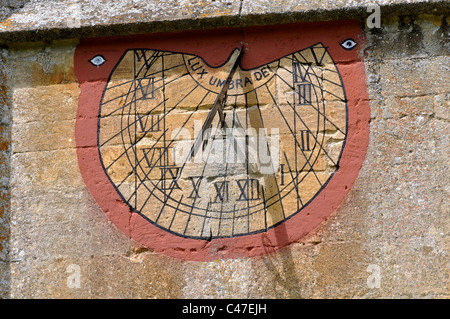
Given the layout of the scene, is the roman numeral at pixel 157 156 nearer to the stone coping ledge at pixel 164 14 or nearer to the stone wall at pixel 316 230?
the stone wall at pixel 316 230

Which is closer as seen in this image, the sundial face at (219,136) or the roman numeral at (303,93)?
the sundial face at (219,136)

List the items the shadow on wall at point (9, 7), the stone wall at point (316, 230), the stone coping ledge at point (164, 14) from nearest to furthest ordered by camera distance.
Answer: the stone wall at point (316, 230) → the stone coping ledge at point (164, 14) → the shadow on wall at point (9, 7)

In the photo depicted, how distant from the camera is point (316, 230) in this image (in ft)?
13.1

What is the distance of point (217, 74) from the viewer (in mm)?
4293

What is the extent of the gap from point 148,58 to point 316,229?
1.60 meters

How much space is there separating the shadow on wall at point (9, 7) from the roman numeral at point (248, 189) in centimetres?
204

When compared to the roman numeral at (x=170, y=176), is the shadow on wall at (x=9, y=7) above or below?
above

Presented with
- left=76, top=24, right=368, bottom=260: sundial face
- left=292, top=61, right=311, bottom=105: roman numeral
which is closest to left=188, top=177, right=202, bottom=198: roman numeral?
left=76, top=24, right=368, bottom=260: sundial face

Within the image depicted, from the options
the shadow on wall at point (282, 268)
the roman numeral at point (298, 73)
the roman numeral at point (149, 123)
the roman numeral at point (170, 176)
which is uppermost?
the roman numeral at point (298, 73)

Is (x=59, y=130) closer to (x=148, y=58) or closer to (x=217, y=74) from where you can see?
(x=148, y=58)

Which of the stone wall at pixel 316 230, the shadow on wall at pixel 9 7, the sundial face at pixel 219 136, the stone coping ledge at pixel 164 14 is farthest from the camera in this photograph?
the shadow on wall at pixel 9 7

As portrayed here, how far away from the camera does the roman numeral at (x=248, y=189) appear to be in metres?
4.08

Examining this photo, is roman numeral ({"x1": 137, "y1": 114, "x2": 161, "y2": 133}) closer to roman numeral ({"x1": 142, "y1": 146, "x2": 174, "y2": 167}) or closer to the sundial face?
the sundial face

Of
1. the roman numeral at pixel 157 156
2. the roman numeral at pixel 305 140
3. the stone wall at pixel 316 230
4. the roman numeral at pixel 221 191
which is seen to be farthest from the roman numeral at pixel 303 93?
the roman numeral at pixel 157 156
